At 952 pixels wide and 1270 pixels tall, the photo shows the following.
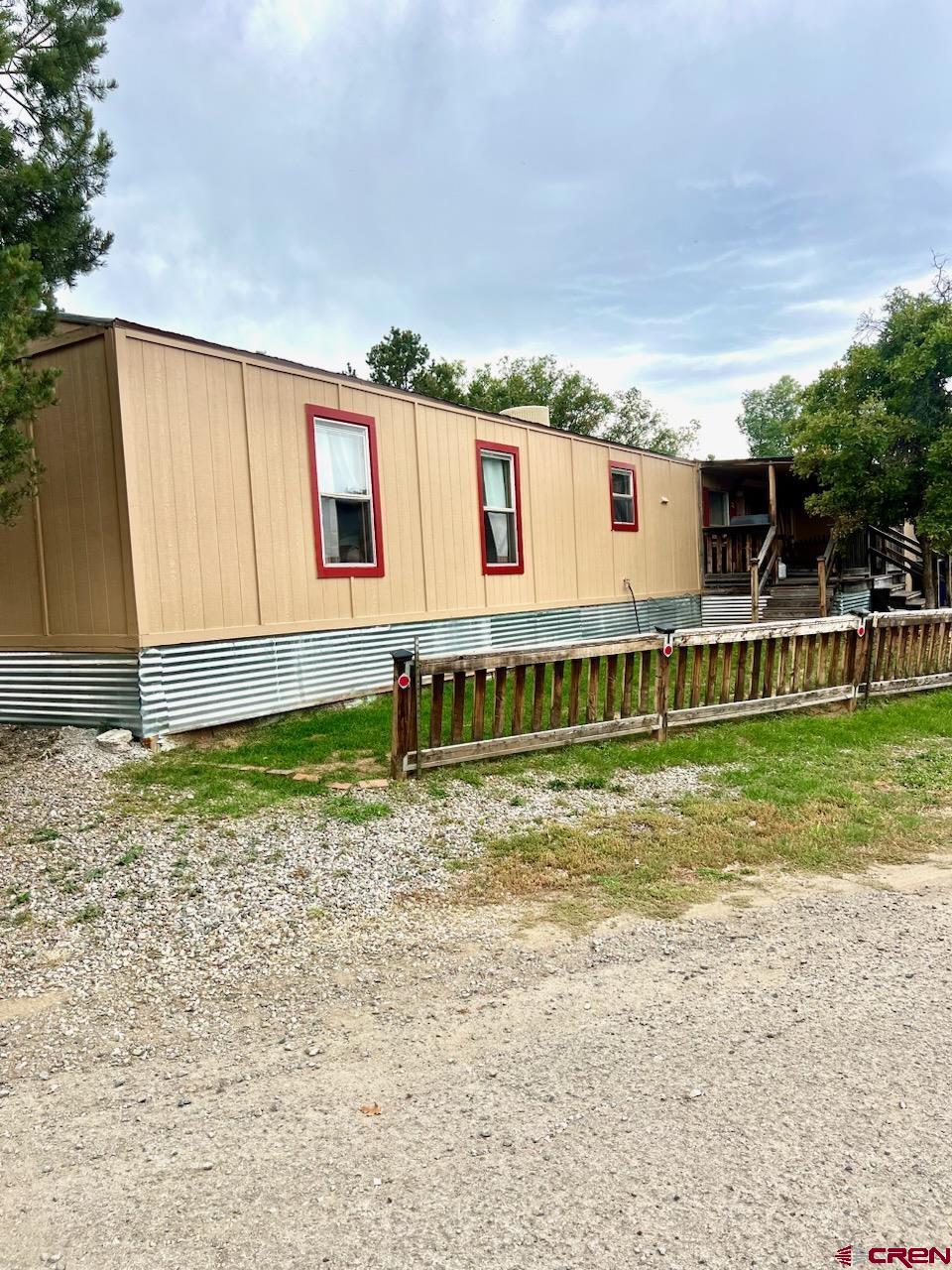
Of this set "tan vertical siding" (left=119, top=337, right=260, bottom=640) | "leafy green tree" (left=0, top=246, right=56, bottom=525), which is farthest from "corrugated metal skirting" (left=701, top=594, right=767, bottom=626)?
"leafy green tree" (left=0, top=246, right=56, bottom=525)

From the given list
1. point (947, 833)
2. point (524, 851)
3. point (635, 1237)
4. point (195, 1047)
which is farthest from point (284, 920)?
point (947, 833)

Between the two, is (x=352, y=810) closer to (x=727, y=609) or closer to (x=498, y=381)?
(x=727, y=609)

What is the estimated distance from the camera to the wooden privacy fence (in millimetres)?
5652

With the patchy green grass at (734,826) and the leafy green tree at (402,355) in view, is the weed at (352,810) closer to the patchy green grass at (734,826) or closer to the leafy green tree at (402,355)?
the patchy green grass at (734,826)

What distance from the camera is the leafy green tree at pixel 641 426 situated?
117ft

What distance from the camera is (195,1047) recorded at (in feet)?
8.15

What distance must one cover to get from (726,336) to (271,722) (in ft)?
97.9

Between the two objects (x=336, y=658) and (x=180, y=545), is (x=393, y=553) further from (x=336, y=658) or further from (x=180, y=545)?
(x=180, y=545)

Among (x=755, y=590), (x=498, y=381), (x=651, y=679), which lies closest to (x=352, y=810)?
(x=651, y=679)

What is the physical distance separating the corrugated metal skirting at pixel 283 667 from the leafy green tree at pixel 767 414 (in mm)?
45804

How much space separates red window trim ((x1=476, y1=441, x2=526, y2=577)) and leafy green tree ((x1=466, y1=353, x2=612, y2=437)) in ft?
70.5

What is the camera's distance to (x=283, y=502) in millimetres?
7754

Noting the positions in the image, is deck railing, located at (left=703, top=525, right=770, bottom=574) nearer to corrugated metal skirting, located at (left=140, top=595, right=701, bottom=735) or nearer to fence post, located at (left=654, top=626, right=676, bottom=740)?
corrugated metal skirting, located at (left=140, top=595, right=701, bottom=735)

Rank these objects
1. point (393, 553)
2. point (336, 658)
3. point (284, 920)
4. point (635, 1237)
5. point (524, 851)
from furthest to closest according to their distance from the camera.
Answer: point (393, 553), point (336, 658), point (524, 851), point (284, 920), point (635, 1237)
